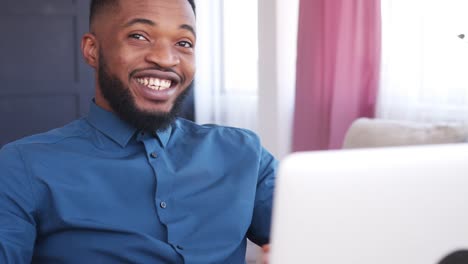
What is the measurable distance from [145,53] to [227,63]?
287cm

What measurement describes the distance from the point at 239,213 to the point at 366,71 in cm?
189

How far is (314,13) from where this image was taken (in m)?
3.41

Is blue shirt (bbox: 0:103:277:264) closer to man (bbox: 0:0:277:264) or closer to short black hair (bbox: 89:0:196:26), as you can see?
man (bbox: 0:0:277:264)

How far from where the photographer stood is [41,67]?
4.16m

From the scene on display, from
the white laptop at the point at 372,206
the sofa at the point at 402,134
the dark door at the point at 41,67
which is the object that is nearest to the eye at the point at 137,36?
the white laptop at the point at 372,206

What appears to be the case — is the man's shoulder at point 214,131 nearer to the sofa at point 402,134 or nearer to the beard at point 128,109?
the beard at point 128,109

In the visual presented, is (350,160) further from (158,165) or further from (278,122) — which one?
(278,122)

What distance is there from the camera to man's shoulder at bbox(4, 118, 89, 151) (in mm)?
1387

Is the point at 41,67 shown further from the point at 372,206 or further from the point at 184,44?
the point at 372,206

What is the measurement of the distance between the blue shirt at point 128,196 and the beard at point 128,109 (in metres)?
0.02

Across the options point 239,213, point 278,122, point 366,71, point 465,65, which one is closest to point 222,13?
point 278,122

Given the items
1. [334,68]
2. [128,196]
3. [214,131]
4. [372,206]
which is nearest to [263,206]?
[214,131]

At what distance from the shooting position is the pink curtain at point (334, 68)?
10.4 feet

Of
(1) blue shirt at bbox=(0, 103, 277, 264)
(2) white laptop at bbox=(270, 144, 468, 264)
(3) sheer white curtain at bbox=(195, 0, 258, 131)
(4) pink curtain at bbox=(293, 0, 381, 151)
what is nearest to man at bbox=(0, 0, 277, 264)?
(1) blue shirt at bbox=(0, 103, 277, 264)
